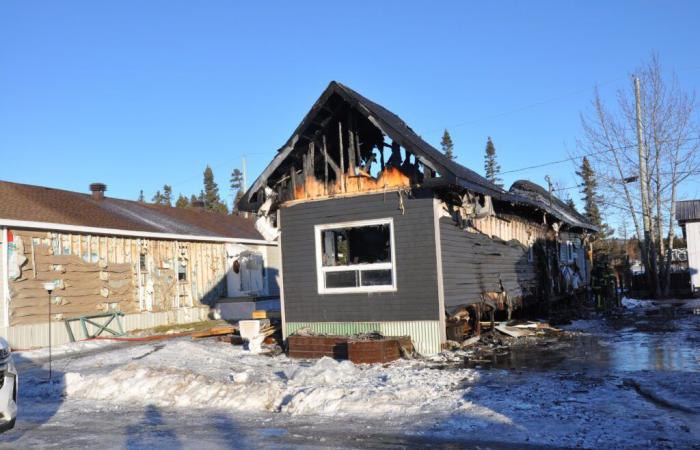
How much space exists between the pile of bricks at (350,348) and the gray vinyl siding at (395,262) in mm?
772

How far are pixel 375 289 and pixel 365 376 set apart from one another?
10.8 feet

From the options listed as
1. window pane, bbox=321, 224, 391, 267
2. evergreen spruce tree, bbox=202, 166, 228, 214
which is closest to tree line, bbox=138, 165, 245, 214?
evergreen spruce tree, bbox=202, 166, 228, 214

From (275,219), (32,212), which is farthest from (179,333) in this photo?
(275,219)

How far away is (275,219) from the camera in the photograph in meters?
15.3

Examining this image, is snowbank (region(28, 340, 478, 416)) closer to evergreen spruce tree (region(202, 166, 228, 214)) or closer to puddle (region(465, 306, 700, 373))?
puddle (region(465, 306, 700, 373))

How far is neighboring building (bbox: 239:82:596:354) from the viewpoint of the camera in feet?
43.6

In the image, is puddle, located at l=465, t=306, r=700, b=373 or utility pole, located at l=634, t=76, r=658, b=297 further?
utility pole, located at l=634, t=76, r=658, b=297

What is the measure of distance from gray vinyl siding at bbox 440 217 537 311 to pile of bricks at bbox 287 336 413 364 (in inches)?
59.9

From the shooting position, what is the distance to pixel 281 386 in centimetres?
970

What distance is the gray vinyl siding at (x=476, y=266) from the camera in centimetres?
1371

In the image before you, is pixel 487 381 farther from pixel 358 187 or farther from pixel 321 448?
pixel 358 187

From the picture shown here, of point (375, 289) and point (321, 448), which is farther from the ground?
point (375, 289)

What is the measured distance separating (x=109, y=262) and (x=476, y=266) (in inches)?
497

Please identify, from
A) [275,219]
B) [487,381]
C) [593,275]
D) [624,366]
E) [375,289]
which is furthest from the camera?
[593,275]
